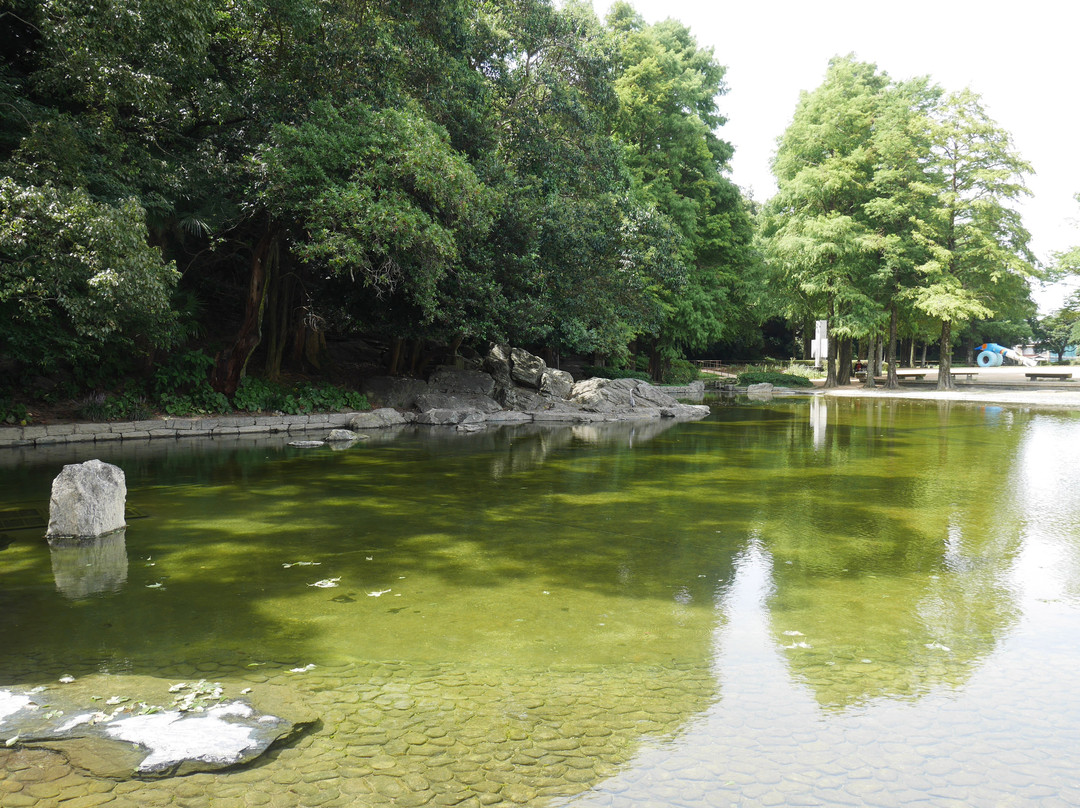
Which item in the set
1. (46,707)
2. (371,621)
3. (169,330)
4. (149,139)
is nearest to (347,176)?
(149,139)

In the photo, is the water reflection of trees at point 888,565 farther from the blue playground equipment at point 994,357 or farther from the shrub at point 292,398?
the blue playground equipment at point 994,357

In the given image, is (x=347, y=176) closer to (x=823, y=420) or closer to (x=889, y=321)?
(x=823, y=420)

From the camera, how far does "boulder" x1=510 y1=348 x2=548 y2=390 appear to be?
24.3m

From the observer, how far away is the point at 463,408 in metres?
20.2

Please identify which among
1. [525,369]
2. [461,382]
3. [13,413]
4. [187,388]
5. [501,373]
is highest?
Answer: [525,369]

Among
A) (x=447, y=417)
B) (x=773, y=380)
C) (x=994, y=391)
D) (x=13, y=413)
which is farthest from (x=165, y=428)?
(x=994, y=391)

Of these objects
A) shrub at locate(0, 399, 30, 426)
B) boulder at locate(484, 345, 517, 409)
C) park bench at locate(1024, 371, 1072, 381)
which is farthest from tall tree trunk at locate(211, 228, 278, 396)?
park bench at locate(1024, 371, 1072, 381)

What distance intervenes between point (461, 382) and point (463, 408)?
216cm

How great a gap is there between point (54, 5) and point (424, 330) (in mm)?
10356

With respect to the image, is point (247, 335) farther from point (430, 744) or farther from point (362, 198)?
point (430, 744)

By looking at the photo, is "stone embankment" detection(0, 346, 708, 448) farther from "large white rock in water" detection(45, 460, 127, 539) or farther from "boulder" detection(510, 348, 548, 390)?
"large white rock in water" detection(45, 460, 127, 539)

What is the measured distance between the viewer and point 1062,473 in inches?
427

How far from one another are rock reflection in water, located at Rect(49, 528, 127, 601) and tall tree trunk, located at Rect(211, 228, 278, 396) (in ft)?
34.0

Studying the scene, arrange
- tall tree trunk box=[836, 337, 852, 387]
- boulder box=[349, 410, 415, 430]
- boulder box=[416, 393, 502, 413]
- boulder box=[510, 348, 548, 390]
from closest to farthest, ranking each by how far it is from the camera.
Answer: boulder box=[349, 410, 415, 430]
boulder box=[416, 393, 502, 413]
boulder box=[510, 348, 548, 390]
tall tree trunk box=[836, 337, 852, 387]
